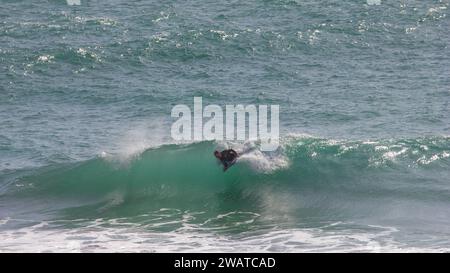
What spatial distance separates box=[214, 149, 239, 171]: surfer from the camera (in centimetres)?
3528

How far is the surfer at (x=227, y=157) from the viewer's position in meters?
35.3

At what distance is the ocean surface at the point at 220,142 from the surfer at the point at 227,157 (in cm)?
30

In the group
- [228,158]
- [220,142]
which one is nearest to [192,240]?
[228,158]

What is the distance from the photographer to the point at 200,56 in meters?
49.8

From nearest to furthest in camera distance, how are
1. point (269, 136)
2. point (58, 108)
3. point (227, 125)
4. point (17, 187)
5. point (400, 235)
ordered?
point (400, 235) → point (17, 187) → point (269, 136) → point (227, 125) → point (58, 108)

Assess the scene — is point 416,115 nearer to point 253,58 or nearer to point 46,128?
point 253,58

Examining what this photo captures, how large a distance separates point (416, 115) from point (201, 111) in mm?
9215

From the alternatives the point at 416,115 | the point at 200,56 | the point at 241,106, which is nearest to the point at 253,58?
the point at 200,56

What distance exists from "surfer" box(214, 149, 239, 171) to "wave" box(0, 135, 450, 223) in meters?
0.29

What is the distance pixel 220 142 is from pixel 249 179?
2942 millimetres

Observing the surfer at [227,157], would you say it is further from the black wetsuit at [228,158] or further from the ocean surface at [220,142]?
the ocean surface at [220,142]

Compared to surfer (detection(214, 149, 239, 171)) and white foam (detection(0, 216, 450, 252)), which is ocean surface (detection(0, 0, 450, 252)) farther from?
surfer (detection(214, 149, 239, 171))

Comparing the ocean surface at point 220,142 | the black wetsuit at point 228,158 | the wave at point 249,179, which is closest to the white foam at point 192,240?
the ocean surface at point 220,142

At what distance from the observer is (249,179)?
35.1 m
